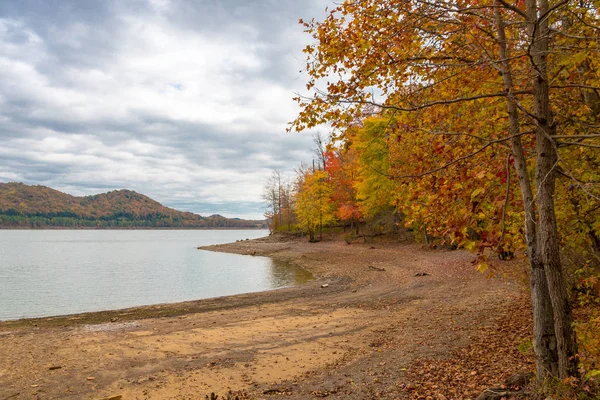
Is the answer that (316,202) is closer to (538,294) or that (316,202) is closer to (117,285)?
(117,285)

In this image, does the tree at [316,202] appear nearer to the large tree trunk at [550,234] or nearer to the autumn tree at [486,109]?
the autumn tree at [486,109]

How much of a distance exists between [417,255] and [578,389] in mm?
26481

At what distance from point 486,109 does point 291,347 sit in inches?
295

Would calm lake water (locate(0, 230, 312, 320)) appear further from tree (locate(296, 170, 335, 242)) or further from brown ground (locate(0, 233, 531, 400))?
tree (locate(296, 170, 335, 242))

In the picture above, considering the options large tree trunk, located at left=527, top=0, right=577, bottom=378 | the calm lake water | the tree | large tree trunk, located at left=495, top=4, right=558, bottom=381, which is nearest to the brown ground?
large tree trunk, located at left=495, top=4, right=558, bottom=381

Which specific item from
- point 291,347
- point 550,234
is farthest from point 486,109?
point 291,347

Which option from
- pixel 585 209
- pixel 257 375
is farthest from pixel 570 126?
pixel 257 375

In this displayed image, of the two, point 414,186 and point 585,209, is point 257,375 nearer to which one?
point 414,186

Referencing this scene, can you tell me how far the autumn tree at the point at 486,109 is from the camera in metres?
4.59

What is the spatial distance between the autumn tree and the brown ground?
241 centimetres

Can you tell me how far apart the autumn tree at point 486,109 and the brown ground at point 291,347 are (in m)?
2.41

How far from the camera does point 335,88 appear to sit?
18.2 ft

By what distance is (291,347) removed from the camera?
34.4ft

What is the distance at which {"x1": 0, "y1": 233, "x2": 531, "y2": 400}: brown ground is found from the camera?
730 centimetres
